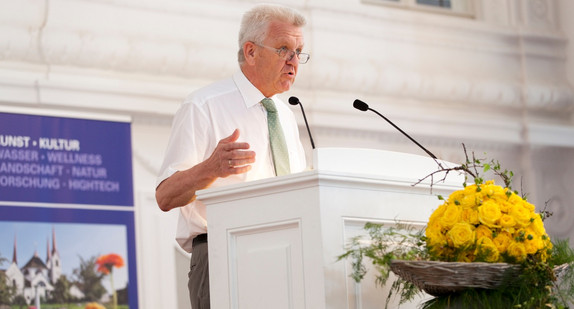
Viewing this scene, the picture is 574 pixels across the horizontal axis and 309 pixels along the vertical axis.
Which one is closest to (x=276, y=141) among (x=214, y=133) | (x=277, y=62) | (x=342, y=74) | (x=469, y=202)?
(x=214, y=133)

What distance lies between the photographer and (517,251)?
281 centimetres

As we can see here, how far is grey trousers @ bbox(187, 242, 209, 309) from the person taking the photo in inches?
131

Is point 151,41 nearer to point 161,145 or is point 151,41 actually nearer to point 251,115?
point 161,145

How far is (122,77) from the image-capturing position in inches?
256

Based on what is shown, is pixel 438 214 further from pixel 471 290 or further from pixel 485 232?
pixel 471 290

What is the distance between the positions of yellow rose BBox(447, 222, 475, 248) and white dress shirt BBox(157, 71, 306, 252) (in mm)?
834

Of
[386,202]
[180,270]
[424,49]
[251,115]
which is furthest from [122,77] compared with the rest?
[386,202]

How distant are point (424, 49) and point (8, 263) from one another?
3.64 meters

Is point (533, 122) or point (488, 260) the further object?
point (533, 122)

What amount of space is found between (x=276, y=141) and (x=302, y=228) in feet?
2.48

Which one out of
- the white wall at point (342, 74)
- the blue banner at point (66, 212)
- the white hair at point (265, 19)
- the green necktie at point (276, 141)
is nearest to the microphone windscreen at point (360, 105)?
the green necktie at point (276, 141)

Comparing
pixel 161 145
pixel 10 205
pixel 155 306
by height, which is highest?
pixel 161 145

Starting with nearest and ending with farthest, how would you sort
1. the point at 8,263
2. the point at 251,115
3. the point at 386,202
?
1. the point at 386,202
2. the point at 251,115
3. the point at 8,263

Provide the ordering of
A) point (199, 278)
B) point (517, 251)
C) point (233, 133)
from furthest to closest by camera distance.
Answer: point (199, 278) → point (233, 133) → point (517, 251)
